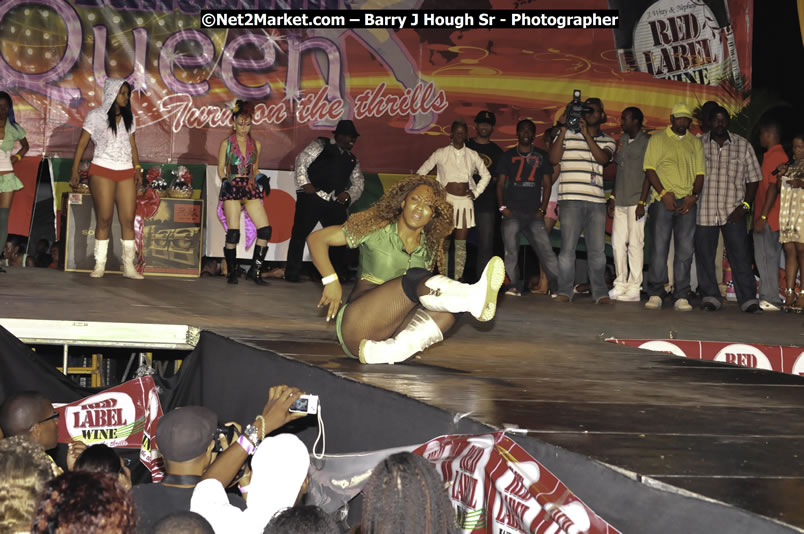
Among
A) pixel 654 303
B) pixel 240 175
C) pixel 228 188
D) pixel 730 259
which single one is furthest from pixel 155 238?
pixel 730 259

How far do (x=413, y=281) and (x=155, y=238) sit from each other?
6082mm

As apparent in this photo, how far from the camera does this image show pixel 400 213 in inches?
203

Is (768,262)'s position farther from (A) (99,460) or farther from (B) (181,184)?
(A) (99,460)

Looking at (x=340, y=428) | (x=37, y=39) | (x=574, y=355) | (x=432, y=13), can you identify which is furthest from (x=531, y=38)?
(x=340, y=428)

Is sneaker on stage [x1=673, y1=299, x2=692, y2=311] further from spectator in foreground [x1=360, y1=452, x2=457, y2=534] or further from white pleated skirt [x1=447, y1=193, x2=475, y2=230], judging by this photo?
spectator in foreground [x1=360, y1=452, x2=457, y2=534]

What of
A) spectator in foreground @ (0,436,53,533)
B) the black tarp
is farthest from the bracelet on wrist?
spectator in foreground @ (0,436,53,533)

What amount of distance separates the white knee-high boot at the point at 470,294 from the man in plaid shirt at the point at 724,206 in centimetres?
525

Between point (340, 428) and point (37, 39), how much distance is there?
793cm

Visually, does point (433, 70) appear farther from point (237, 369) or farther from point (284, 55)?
point (237, 369)

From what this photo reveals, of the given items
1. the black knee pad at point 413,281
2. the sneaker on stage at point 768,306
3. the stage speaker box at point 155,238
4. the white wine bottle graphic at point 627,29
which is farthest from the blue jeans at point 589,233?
the black knee pad at point 413,281

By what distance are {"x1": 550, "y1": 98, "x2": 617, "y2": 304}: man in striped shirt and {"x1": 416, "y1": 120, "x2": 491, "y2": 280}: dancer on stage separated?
820mm

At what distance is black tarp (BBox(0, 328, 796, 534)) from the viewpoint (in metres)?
2.40

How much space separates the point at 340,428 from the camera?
4.14 metres

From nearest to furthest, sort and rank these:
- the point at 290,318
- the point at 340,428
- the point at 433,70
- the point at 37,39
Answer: the point at 340,428, the point at 290,318, the point at 37,39, the point at 433,70
